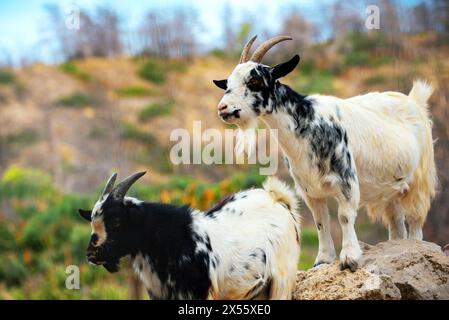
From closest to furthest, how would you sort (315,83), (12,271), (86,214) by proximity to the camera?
(86,214)
(12,271)
(315,83)

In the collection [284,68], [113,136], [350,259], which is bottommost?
[113,136]

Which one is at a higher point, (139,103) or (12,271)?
(139,103)

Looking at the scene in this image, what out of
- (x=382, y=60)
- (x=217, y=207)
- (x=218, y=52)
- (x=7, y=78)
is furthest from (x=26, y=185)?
(x=217, y=207)

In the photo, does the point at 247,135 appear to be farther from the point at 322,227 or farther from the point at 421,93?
the point at 421,93

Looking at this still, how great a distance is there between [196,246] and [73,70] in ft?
65.1

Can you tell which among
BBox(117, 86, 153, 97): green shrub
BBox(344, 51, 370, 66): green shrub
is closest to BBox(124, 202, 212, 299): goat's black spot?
BBox(344, 51, 370, 66): green shrub

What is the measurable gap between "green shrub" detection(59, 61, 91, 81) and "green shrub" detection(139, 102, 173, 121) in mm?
3060

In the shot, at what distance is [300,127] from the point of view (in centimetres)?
570

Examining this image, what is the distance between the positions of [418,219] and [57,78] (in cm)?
1899

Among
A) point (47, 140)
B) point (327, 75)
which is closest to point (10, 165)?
point (47, 140)

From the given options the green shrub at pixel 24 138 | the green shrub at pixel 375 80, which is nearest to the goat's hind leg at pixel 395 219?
the green shrub at pixel 375 80

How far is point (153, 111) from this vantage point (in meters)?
21.6

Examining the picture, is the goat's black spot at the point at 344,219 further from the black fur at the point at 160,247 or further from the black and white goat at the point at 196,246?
the black fur at the point at 160,247
